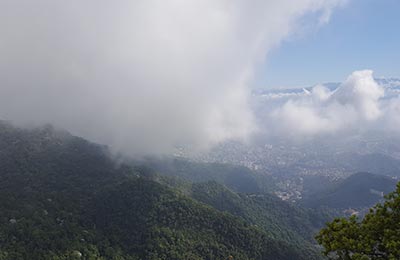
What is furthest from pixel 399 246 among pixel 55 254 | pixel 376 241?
pixel 55 254

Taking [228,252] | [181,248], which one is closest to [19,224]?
[181,248]

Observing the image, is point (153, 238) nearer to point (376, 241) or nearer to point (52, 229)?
point (52, 229)

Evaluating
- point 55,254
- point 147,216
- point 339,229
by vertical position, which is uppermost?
point 147,216

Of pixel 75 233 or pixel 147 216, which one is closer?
pixel 75 233

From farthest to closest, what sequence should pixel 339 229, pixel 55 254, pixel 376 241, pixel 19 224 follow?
1. pixel 19 224
2. pixel 55 254
3. pixel 339 229
4. pixel 376 241

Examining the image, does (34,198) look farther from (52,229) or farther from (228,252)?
(228,252)

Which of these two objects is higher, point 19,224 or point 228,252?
point 228,252

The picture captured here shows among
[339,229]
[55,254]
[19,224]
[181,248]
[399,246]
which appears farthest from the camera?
[181,248]
